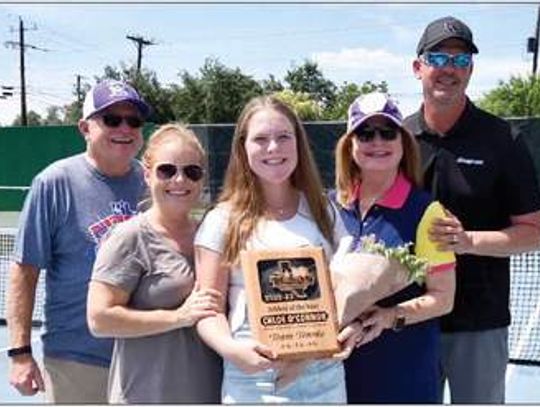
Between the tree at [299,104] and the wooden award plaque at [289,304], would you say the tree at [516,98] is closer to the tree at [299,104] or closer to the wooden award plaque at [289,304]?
the tree at [299,104]

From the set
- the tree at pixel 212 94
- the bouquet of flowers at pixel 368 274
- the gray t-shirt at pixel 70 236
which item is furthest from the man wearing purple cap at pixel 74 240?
the tree at pixel 212 94

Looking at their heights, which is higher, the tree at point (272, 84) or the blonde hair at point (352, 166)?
the tree at point (272, 84)

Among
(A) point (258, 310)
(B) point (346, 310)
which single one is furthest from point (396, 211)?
(A) point (258, 310)

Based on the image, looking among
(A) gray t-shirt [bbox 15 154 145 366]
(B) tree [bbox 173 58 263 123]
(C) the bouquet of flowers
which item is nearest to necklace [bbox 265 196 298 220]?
(C) the bouquet of flowers

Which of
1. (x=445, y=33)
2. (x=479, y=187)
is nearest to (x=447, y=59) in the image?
(x=445, y=33)

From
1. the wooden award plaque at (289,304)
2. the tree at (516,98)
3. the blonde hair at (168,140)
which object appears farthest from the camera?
the tree at (516,98)

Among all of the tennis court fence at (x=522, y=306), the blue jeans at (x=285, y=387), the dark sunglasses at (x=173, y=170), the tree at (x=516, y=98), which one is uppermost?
the tree at (x=516, y=98)

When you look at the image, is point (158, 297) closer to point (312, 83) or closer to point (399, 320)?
point (399, 320)

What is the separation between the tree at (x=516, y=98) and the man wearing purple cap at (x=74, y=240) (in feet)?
106

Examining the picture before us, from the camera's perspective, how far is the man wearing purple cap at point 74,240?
3123mm

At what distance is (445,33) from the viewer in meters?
3.16

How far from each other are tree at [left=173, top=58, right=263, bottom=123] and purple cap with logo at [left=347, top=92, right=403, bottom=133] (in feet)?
138

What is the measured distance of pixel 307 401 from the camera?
2361 millimetres

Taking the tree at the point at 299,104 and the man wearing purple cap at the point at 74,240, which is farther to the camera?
the man wearing purple cap at the point at 74,240
